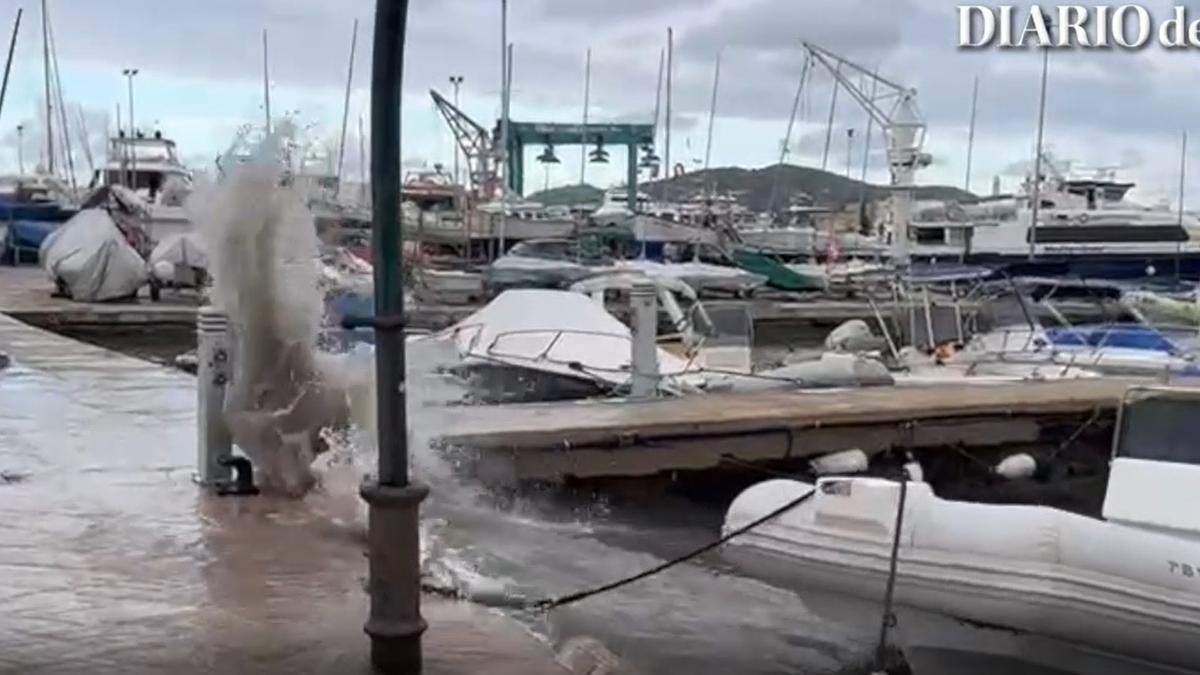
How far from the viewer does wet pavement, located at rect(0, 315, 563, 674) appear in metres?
5.66

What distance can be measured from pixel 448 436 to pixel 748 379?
5.39 meters

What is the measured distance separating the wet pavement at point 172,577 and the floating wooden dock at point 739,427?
293cm

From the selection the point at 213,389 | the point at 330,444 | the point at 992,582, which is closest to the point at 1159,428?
the point at 992,582

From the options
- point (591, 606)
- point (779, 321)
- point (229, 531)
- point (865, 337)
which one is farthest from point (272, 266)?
point (779, 321)

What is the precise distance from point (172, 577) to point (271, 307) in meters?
2.17

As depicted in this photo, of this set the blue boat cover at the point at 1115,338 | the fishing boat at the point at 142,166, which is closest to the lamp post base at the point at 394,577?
the blue boat cover at the point at 1115,338

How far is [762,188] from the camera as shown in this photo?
195ft

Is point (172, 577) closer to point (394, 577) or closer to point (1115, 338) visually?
point (394, 577)

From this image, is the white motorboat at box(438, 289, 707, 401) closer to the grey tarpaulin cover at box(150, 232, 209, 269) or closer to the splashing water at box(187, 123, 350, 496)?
the splashing water at box(187, 123, 350, 496)

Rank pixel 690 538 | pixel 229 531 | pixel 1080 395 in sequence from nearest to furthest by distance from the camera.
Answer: pixel 229 531 < pixel 690 538 < pixel 1080 395

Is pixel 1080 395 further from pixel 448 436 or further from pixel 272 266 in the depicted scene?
pixel 272 266

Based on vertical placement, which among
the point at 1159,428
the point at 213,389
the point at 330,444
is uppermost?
the point at 213,389

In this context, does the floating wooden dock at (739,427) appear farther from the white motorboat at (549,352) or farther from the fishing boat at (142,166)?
the fishing boat at (142,166)

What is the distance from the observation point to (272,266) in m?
8.69
